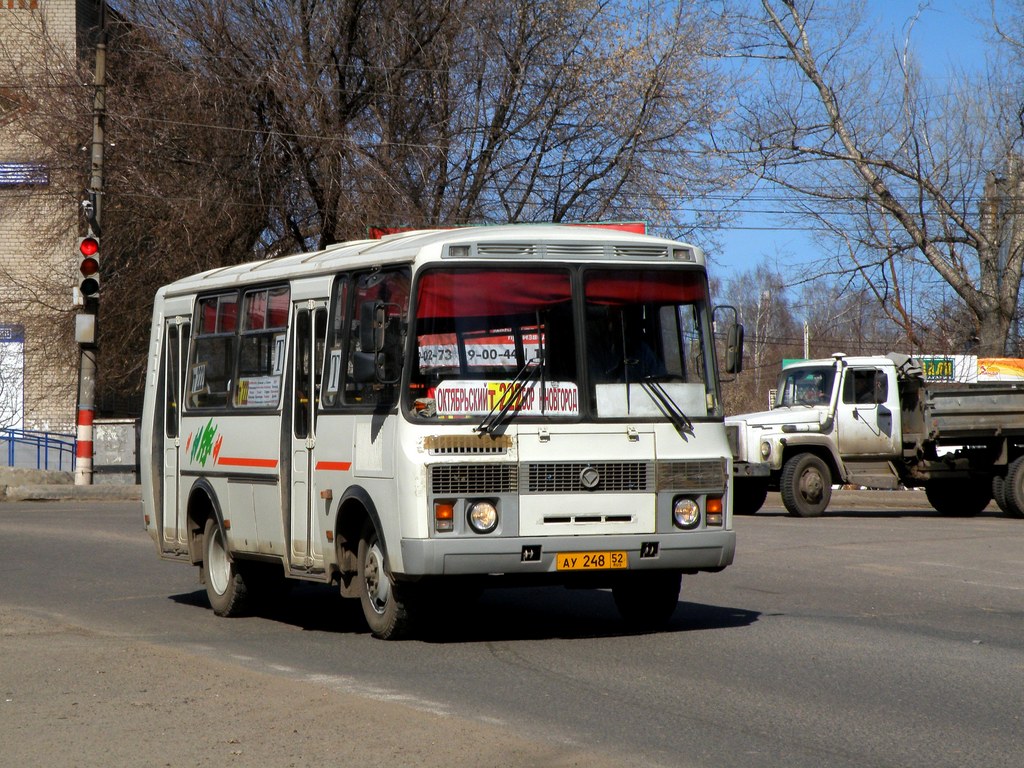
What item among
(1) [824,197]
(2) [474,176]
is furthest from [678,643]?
(1) [824,197]

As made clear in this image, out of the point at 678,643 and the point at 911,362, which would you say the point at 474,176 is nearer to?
the point at 911,362

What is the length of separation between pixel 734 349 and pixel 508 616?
9.13ft

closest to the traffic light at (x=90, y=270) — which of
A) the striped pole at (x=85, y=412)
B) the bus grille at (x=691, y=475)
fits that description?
the striped pole at (x=85, y=412)

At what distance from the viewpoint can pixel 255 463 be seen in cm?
1130

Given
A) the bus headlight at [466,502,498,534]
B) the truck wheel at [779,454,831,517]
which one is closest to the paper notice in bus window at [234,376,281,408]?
the bus headlight at [466,502,498,534]

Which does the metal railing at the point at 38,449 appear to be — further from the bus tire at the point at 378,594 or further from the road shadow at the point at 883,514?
the bus tire at the point at 378,594

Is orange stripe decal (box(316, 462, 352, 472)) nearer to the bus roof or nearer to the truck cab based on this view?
the bus roof

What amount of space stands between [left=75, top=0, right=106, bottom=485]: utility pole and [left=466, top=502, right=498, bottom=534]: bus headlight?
19.0 metres

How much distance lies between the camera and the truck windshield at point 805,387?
2392 cm

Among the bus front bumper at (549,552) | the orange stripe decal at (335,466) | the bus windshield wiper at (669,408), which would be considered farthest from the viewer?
the orange stripe decal at (335,466)

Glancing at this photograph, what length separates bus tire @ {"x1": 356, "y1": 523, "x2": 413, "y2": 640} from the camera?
31.8 ft

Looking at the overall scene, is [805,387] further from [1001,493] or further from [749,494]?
[1001,493]

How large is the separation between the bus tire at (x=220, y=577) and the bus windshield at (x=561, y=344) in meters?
3.19

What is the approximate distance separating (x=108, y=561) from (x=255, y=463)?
17.3 ft
